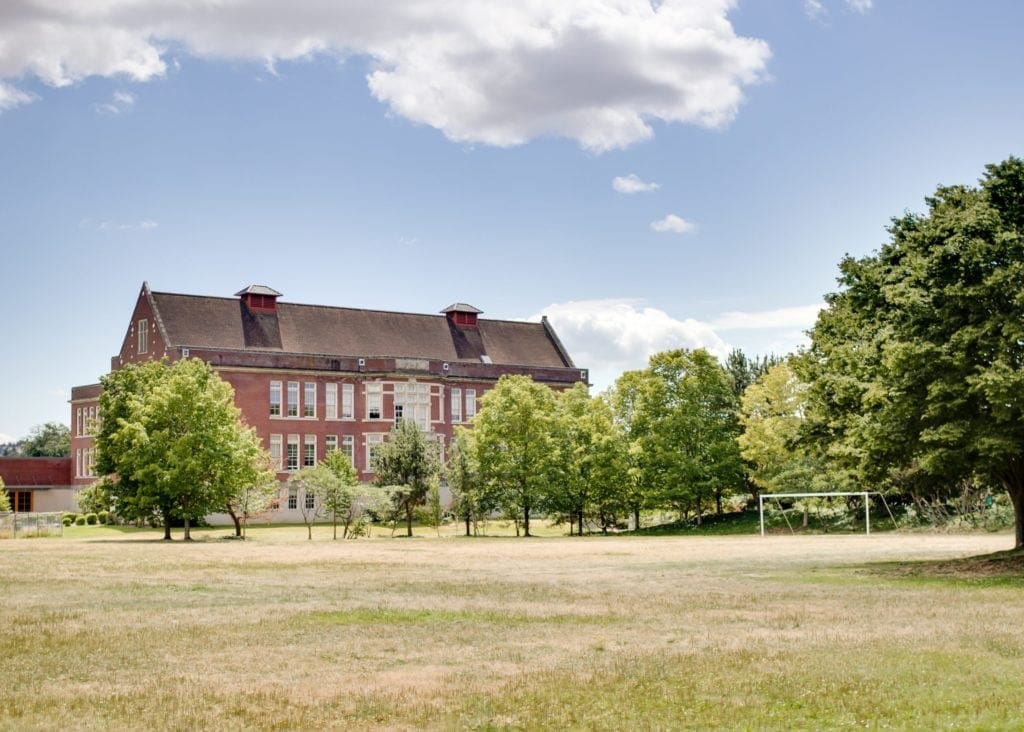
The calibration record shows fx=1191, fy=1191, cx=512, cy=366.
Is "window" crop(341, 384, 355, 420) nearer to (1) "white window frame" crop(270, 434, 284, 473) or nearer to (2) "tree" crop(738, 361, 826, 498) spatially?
(1) "white window frame" crop(270, 434, 284, 473)

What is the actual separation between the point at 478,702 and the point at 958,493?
166ft

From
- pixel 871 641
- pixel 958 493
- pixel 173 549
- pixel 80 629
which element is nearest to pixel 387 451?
pixel 173 549

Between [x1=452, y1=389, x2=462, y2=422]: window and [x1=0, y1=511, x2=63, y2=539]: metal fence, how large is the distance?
34774 millimetres

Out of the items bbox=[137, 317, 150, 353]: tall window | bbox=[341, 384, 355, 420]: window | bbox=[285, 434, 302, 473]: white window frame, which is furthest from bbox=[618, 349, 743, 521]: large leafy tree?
bbox=[137, 317, 150, 353]: tall window

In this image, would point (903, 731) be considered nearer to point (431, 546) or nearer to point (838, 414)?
point (838, 414)

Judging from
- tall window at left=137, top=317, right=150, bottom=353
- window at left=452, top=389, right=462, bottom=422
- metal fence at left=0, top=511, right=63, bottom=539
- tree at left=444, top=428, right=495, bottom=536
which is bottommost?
metal fence at left=0, top=511, right=63, bottom=539

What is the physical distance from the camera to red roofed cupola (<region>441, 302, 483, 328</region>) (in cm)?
10236

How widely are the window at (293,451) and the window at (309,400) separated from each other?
1927 millimetres

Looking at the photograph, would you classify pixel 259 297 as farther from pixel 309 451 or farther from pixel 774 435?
pixel 774 435

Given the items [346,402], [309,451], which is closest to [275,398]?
[309,451]

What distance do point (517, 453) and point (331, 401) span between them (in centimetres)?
2555

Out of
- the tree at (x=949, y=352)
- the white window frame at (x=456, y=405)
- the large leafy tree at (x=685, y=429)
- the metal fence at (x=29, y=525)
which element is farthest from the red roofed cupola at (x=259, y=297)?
the tree at (x=949, y=352)

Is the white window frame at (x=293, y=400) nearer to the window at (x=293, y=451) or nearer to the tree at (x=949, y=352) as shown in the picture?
the window at (x=293, y=451)

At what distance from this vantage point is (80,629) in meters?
19.8
